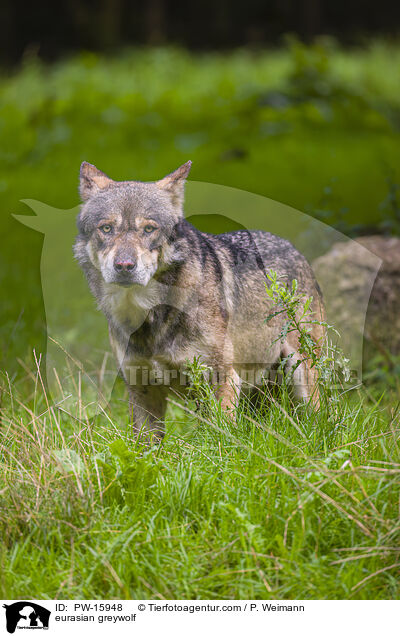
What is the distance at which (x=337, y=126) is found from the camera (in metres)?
10.2

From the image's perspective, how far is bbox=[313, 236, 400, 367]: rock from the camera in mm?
6098

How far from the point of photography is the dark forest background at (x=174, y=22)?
17.1 m

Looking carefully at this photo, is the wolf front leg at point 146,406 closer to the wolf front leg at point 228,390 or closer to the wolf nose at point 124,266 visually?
the wolf front leg at point 228,390

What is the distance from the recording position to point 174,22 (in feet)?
60.1

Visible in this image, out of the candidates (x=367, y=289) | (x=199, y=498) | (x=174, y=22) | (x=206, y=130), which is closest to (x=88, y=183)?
(x=199, y=498)

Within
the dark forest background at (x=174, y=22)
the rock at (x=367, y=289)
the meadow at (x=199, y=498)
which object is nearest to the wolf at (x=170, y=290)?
the meadow at (x=199, y=498)

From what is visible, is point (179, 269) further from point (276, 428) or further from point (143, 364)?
point (276, 428)

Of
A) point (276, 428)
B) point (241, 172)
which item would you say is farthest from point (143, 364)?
point (241, 172)

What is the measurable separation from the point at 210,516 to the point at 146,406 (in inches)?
47.0

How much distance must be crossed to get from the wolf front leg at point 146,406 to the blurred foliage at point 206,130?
3.71ft
